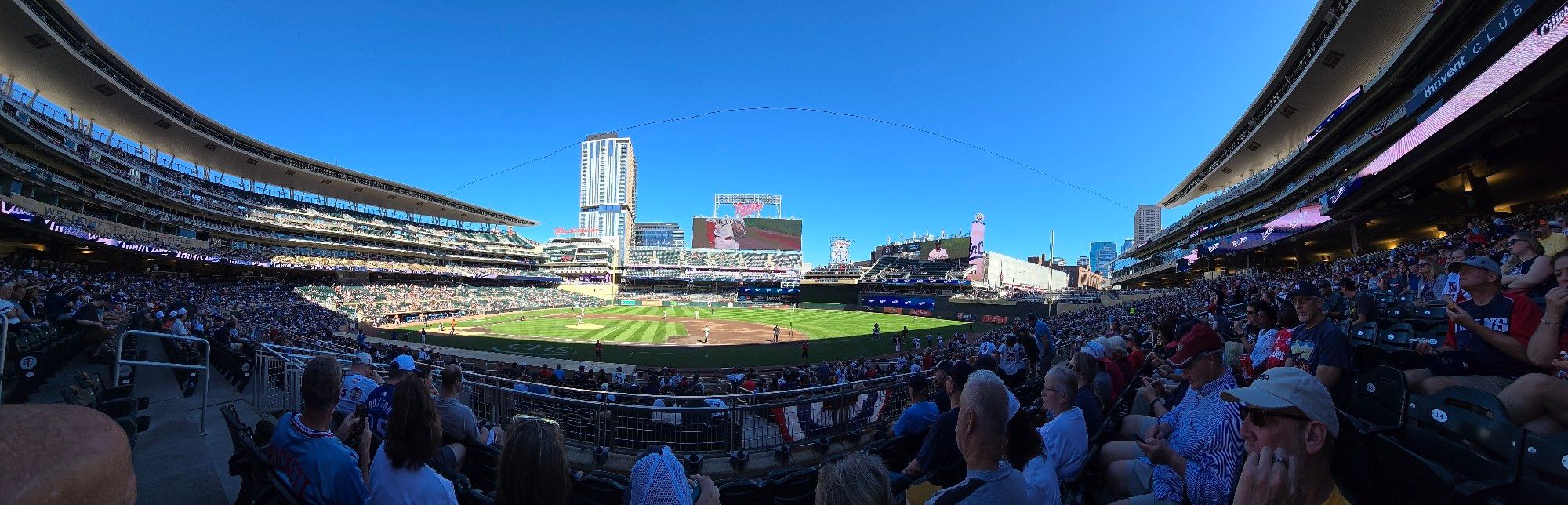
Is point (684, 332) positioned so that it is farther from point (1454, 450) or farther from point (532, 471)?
point (1454, 450)

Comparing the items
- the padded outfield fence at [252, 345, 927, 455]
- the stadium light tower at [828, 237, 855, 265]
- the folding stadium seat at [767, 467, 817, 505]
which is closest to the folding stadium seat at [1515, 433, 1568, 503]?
the folding stadium seat at [767, 467, 817, 505]

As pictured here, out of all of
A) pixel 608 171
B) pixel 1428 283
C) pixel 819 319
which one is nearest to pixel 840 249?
pixel 608 171

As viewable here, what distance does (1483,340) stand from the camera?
12.8ft

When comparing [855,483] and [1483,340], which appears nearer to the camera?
[855,483]

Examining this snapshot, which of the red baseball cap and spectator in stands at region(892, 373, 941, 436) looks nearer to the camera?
the red baseball cap

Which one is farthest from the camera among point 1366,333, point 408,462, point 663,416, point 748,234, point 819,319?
point 748,234

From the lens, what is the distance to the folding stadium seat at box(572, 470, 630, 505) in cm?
356

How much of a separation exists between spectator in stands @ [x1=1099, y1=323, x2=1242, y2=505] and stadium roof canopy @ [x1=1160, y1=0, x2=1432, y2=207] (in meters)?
25.5

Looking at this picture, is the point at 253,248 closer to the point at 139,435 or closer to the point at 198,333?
Answer: the point at 198,333

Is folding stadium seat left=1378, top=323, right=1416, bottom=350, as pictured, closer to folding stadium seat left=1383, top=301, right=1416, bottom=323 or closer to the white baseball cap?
folding stadium seat left=1383, top=301, right=1416, bottom=323

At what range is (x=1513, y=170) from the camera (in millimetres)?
14289

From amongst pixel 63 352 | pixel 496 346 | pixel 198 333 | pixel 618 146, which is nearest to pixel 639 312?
pixel 496 346

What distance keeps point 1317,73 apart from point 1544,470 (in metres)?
40.2

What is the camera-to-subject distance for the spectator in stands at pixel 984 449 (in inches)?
83.7
